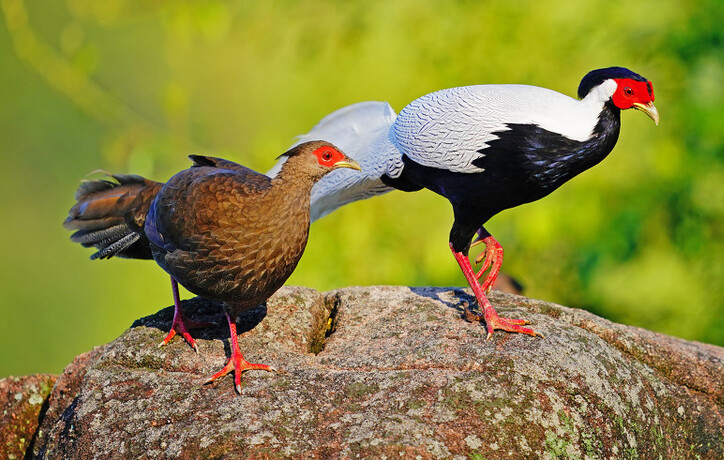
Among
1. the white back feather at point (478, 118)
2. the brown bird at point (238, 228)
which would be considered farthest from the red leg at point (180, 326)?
the white back feather at point (478, 118)

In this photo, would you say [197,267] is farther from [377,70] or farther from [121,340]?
[377,70]

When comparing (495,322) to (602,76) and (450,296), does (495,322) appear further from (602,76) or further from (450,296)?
(602,76)

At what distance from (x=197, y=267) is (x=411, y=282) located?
12.2 ft

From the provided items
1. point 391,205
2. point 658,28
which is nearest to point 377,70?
point 391,205

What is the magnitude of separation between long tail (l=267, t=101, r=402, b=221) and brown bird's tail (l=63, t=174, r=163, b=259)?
830 mm

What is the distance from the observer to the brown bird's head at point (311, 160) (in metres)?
4.29

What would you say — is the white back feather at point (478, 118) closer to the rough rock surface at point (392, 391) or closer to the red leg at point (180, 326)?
the rough rock surface at point (392, 391)

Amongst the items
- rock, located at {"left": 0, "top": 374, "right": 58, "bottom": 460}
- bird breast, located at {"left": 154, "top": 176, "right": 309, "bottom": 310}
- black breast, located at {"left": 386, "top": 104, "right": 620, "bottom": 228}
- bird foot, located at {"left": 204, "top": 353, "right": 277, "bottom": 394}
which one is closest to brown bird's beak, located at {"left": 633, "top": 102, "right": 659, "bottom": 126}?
black breast, located at {"left": 386, "top": 104, "right": 620, "bottom": 228}

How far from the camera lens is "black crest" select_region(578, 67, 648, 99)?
14.7 ft

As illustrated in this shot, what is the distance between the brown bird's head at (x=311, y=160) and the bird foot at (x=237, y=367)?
3.14ft

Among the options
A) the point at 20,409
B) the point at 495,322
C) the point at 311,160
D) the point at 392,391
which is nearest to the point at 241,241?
the point at 311,160

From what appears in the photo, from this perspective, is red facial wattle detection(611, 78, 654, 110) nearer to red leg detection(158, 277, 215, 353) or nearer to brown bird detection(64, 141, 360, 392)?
brown bird detection(64, 141, 360, 392)

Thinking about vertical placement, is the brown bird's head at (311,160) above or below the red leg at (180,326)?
above

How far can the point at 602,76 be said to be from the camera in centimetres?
455
